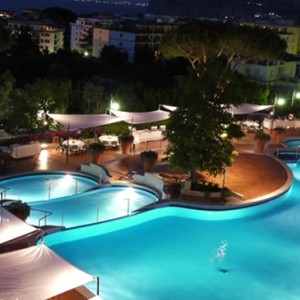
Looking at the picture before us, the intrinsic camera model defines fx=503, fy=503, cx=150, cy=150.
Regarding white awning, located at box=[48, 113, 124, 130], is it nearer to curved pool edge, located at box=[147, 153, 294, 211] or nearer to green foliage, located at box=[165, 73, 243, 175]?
green foliage, located at box=[165, 73, 243, 175]

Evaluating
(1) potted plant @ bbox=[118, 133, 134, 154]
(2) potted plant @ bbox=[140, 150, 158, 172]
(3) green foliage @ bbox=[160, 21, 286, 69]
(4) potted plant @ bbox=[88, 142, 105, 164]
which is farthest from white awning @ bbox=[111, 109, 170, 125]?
(3) green foliage @ bbox=[160, 21, 286, 69]

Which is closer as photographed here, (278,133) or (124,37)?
(278,133)

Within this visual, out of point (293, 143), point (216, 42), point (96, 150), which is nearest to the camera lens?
point (96, 150)

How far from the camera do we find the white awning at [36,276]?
6559 mm

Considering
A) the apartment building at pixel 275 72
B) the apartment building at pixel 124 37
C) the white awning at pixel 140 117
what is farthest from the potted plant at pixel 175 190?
the apartment building at pixel 124 37

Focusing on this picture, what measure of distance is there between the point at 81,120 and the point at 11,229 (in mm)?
10312

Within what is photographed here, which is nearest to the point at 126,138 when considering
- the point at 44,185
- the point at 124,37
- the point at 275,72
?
the point at 44,185

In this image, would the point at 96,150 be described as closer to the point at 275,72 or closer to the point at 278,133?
the point at 278,133

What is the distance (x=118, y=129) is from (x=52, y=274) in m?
14.1

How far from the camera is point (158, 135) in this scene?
21.7 metres

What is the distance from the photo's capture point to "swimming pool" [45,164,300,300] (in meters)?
10.5

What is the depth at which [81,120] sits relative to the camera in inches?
732

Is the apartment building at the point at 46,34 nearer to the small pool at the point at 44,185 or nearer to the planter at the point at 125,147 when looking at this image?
the planter at the point at 125,147

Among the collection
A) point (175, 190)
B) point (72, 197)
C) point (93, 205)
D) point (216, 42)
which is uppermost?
point (216, 42)
